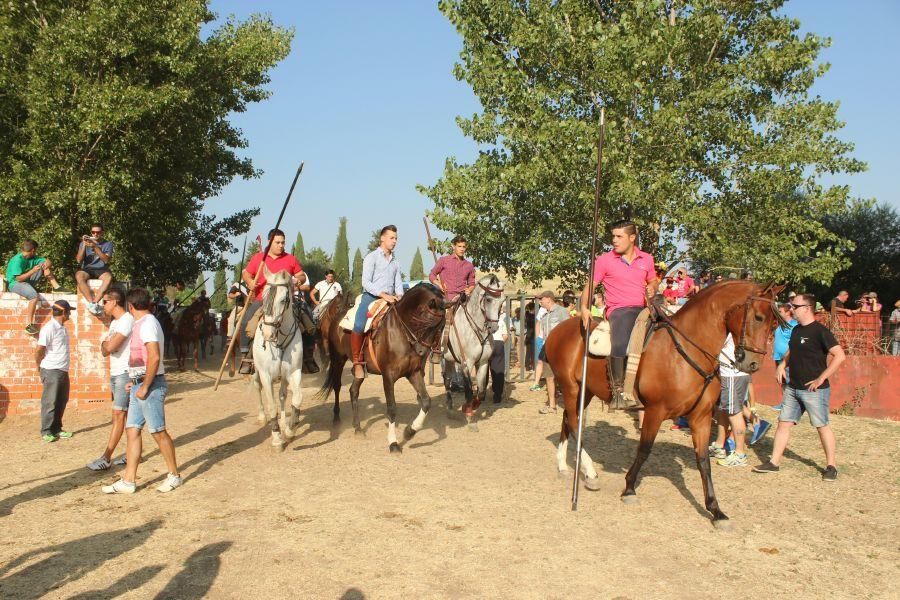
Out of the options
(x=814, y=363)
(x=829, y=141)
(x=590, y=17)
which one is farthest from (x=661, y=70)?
(x=814, y=363)

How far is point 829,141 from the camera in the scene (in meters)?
18.8

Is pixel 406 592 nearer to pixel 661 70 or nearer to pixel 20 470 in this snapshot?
pixel 20 470

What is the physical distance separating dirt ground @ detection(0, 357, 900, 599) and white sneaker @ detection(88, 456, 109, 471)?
0.18 metres

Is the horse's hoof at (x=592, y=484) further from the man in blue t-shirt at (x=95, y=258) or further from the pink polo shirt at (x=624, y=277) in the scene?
the man in blue t-shirt at (x=95, y=258)

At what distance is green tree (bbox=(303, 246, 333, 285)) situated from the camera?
7231 centimetres

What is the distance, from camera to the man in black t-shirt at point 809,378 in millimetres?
8953

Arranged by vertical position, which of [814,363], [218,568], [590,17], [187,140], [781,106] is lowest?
[218,568]

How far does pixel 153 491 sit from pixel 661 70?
15719 mm

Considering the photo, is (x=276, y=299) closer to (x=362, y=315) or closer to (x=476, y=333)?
(x=362, y=315)

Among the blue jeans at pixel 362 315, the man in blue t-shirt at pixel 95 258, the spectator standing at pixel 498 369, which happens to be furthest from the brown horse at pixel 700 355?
the man in blue t-shirt at pixel 95 258

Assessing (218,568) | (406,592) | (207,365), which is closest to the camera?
(406,592)

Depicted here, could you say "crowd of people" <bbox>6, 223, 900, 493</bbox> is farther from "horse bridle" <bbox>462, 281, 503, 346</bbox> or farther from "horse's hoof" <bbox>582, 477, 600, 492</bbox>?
"horse's hoof" <bbox>582, 477, 600, 492</bbox>

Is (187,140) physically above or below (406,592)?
above

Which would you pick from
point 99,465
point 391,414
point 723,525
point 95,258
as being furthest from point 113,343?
point 95,258
